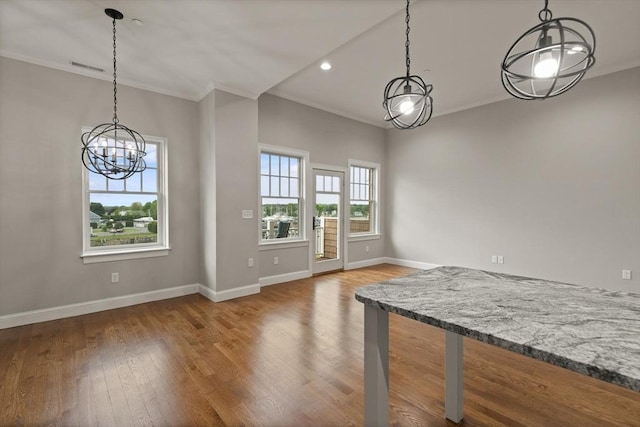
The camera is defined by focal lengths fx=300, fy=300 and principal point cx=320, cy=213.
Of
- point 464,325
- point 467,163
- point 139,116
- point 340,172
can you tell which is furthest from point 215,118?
point 467,163

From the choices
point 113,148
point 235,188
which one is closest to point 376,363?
point 235,188

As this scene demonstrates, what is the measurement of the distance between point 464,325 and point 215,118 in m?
4.03

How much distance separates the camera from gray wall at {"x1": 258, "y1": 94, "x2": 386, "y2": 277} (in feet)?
16.6

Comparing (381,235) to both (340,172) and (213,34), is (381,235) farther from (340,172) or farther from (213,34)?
(213,34)

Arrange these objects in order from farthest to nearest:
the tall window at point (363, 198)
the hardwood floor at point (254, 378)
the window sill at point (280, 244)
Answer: the tall window at point (363, 198), the window sill at point (280, 244), the hardwood floor at point (254, 378)

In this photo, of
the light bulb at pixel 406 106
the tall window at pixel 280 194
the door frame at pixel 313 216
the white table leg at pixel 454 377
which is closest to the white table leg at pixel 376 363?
the white table leg at pixel 454 377

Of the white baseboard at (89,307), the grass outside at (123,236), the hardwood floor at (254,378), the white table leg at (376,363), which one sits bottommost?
the hardwood floor at (254,378)

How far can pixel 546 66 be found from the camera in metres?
1.42

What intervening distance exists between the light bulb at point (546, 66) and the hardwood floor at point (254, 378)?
6.51 ft

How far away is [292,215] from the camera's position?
5480 mm

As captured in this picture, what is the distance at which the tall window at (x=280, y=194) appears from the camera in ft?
16.7

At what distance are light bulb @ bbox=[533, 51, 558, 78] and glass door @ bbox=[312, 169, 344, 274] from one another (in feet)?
14.7

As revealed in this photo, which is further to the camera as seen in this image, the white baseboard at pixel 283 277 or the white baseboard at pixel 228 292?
the white baseboard at pixel 283 277

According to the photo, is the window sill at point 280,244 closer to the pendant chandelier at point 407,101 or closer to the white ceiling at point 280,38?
the white ceiling at point 280,38
